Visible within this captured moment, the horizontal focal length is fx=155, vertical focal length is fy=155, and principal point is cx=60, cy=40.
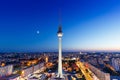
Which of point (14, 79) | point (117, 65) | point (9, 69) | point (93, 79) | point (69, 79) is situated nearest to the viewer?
point (14, 79)

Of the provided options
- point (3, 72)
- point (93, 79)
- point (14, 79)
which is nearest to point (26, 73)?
point (3, 72)

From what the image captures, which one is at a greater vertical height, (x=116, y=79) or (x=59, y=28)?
(x=59, y=28)

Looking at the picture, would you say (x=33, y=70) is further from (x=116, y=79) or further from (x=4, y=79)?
(x=116, y=79)

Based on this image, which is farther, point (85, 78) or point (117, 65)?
point (117, 65)

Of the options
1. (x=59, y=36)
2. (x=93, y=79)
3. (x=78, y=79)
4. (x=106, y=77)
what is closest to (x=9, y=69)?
(x=59, y=36)

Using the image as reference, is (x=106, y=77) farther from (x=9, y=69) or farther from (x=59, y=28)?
(x=9, y=69)

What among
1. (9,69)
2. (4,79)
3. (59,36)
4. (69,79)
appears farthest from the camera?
(9,69)

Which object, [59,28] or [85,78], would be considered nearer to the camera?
[85,78]

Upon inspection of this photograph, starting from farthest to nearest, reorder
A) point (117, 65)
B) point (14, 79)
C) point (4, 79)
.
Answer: point (117, 65) → point (14, 79) → point (4, 79)

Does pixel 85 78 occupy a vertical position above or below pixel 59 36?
below
